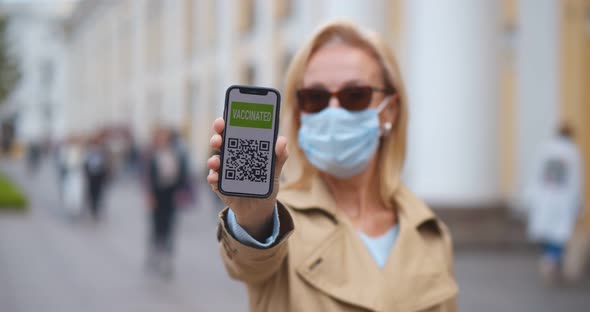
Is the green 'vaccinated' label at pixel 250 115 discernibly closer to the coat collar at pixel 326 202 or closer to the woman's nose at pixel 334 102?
the coat collar at pixel 326 202

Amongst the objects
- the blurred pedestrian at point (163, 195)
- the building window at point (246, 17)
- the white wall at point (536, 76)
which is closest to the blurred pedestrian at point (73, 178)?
the blurred pedestrian at point (163, 195)

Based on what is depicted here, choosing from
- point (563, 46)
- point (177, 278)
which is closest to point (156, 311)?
point (177, 278)

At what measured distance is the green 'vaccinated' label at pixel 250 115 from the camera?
1651 millimetres

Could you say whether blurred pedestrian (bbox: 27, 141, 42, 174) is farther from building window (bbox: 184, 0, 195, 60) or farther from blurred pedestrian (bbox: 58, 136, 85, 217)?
blurred pedestrian (bbox: 58, 136, 85, 217)

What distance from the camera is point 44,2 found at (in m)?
65.4

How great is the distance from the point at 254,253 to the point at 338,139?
2.28ft

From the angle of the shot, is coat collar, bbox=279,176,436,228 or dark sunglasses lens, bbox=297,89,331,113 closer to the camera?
coat collar, bbox=279,176,436,228

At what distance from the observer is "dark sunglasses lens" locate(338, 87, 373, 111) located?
7.61 feet

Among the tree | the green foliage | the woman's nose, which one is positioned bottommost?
the green foliage

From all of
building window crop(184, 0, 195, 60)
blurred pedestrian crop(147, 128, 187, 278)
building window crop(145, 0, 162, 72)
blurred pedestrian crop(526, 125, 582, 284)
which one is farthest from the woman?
building window crop(145, 0, 162, 72)

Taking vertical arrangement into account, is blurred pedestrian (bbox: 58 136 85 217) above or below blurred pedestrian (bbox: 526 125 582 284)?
below

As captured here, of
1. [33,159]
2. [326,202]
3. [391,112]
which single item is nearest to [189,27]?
[33,159]

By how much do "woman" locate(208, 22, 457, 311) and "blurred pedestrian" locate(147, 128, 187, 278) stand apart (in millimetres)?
6968

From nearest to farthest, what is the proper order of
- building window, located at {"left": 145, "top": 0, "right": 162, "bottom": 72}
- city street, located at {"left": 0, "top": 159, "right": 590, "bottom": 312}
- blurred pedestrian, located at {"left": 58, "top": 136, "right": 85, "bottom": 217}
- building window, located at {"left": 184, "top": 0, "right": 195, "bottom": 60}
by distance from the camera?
city street, located at {"left": 0, "top": 159, "right": 590, "bottom": 312}
blurred pedestrian, located at {"left": 58, "top": 136, "right": 85, "bottom": 217}
building window, located at {"left": 184, "top": 0, "right": 195, "bottom": 60}
building window, located at {"left": 145, "top": 0, "right": 162, "bottom": 72}
